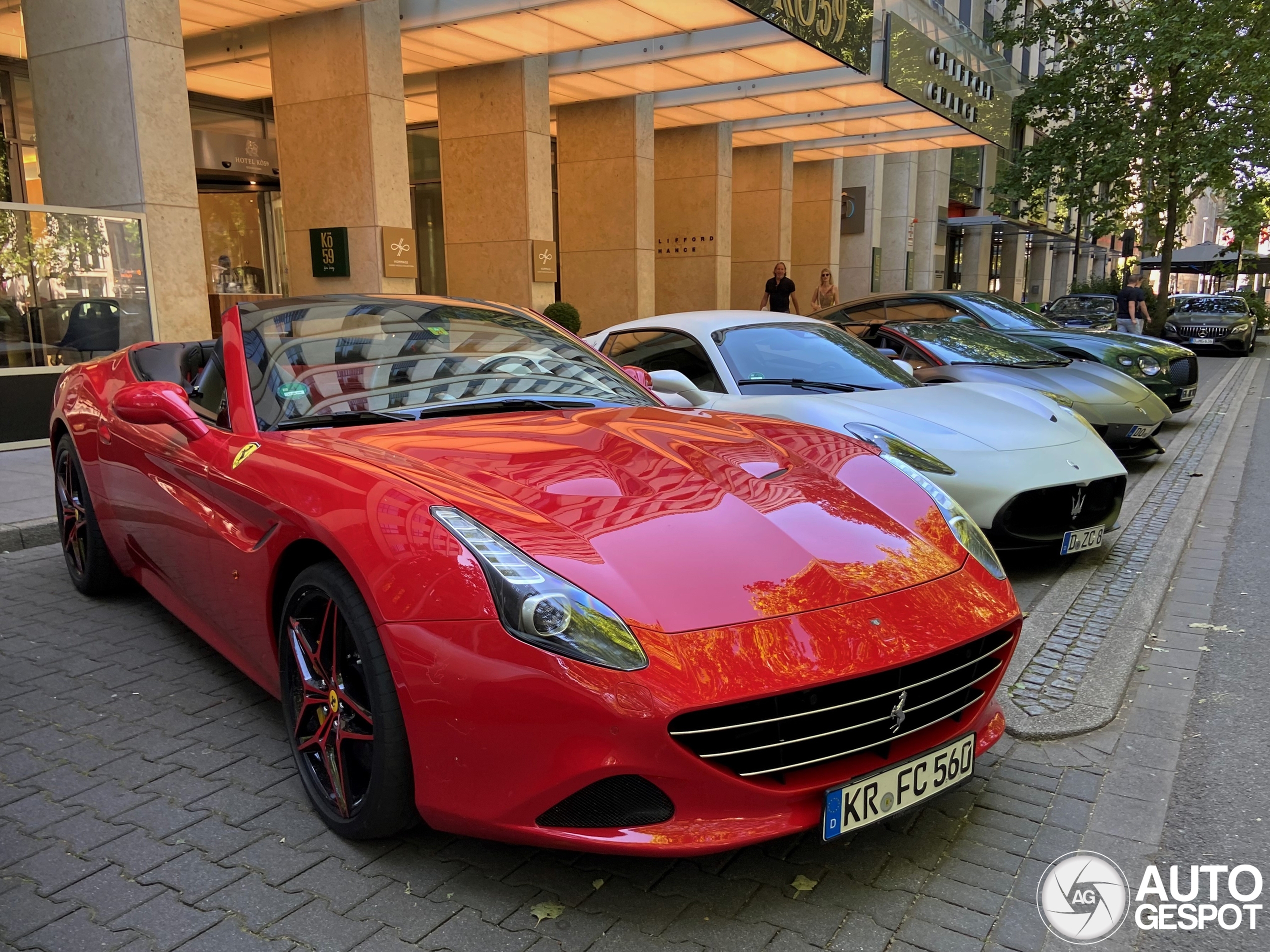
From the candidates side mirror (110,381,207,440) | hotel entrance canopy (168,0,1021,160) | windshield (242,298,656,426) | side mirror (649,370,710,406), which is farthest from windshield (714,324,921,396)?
hotel entrance canopy (168,0,1021,160)

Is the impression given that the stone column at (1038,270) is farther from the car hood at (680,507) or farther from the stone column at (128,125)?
the car hood at (680,507)

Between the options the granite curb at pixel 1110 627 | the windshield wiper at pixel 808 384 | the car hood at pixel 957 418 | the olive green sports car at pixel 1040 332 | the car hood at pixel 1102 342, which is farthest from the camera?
the car hood at pixel 1102 342

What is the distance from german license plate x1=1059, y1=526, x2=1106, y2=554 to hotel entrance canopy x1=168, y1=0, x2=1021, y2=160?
30.9ft

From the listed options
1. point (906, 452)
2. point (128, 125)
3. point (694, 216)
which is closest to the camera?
point (906, 452)

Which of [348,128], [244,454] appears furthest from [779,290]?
[244,454]

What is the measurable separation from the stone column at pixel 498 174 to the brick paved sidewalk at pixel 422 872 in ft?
40.4

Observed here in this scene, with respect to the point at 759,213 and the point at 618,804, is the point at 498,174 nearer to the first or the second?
the point at 759,213

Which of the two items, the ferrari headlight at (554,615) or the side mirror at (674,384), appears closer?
the ferrari headlight at (554,615)

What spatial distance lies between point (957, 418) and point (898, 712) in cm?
339

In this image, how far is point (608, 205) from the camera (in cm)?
1772

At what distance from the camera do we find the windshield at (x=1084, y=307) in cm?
1856

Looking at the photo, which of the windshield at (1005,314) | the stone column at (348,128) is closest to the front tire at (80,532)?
Answer: the stone column at (348,128)

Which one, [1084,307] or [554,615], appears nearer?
[554,615]

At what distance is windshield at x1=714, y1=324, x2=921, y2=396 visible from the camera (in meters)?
5.69
